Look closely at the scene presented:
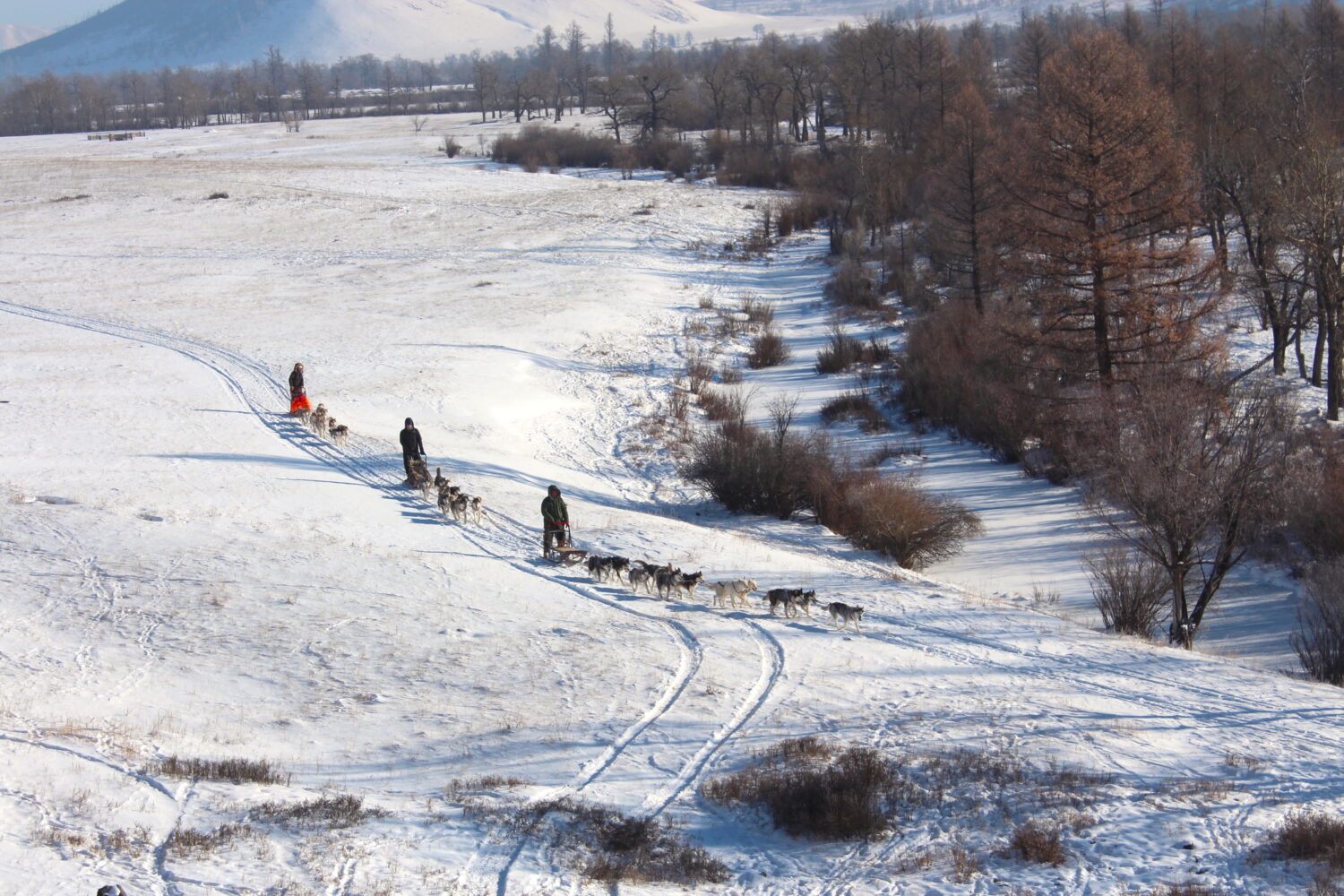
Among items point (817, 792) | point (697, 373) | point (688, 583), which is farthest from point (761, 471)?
point (817, 792)

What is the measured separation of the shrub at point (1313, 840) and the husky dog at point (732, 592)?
758 cm

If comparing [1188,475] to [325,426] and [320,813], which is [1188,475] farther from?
[325,426]

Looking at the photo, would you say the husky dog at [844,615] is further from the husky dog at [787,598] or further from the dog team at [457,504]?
the dog team at [457,504]

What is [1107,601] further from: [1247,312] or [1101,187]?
[1247,312]

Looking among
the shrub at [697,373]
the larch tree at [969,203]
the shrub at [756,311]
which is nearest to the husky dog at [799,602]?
the shrub at [697,373]

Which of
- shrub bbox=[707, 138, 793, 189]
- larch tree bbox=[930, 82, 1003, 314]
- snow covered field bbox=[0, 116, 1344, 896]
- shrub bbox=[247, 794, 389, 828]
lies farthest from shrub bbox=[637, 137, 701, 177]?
shrub bbox=[247, 794, 389, 828]

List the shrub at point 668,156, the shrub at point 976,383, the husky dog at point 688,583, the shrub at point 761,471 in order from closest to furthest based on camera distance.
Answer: the husky dog at point 688,583 < the shrub at point 761,471 < the shrub at point 976,383 < the shrub at point 668,156

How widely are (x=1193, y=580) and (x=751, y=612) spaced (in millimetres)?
8654

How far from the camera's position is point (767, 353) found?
37.9 meters

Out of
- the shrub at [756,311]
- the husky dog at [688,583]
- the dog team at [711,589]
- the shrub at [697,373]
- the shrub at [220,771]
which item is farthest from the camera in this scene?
the shrub at [756,311]

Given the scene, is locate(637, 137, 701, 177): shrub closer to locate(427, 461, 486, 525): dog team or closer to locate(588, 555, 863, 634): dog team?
locate(427, 461, 486, 525): dog team

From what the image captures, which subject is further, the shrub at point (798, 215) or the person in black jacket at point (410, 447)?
the shrub at point (798, 215)

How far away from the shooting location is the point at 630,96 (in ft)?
334

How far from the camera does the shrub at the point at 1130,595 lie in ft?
51.1
